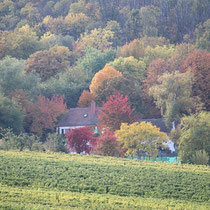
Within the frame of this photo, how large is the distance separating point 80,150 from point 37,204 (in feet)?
98.3

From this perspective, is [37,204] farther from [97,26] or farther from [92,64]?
[97,26]

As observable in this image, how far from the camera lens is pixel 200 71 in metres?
76.5

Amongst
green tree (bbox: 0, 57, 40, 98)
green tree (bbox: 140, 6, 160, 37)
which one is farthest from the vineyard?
green tree (bbox: 140, 6, 160, 37)

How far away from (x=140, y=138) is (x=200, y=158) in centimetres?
896

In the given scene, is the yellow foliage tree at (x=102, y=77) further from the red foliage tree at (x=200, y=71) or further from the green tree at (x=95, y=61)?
the green tree at (x=95, y=61)

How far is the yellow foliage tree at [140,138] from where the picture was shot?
60.2 metres

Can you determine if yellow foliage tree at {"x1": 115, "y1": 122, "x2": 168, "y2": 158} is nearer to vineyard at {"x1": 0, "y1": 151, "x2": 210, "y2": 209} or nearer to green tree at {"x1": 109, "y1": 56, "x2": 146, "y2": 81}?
vineyard at {"x1": 0, "y1": 151, "x2": 210, "y2": 209}

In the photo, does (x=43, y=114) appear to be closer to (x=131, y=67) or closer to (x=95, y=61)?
(x=131, y=67)

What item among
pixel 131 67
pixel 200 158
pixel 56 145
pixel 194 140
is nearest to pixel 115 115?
pixel 56 145

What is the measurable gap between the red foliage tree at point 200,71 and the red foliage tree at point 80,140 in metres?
19.4

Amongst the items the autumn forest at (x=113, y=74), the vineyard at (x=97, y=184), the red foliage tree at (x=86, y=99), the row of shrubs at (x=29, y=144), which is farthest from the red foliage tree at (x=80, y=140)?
the red foliage tree at (x=86, y=99)

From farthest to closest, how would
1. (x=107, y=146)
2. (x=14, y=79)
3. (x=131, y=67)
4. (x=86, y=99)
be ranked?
(x=131, y=67) < (x=86, y=99) < (x=14, y=79) < (x=107, y=146)

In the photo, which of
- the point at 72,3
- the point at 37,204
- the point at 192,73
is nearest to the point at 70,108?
the point at 192,73

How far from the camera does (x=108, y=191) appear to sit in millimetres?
37781
